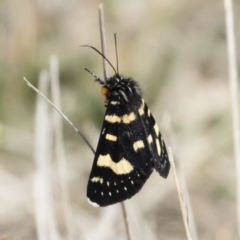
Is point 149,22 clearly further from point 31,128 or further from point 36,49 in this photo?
point 31,128

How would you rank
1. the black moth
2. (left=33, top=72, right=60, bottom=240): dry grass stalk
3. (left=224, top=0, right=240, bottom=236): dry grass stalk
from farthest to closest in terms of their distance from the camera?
(left=33, top=72, right=60, bottom=240): dry grass stalk
(left=224, top=0, right=240, bottom=236): dry grass stalk
the black moth

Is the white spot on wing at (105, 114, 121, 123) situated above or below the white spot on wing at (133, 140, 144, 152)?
above

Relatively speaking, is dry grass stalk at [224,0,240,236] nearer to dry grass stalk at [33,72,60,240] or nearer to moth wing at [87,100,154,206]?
moth wing at [87,100,154,206]

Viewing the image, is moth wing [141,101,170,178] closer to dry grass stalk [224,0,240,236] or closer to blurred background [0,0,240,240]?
dry grass stalk [224,0,240,236]

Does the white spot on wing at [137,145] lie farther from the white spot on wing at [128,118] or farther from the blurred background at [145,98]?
the blurred background at [145,98]

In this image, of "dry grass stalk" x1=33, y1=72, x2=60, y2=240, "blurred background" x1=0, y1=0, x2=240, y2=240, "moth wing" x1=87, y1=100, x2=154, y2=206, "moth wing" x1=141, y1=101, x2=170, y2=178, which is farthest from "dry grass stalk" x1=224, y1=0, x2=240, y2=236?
"dry grass stalk" x1=33, y1=72, x2=60, y2=240

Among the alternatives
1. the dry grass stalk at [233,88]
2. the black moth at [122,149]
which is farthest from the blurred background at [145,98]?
the black moth at [122,149]

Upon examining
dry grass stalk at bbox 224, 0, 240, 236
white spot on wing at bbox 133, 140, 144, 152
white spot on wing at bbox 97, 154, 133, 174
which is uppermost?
dry grass stalk at bbox 224, 0, 240, 236

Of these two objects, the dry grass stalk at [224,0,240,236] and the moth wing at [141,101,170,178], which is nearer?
the moth wing at [141,101,170,178]

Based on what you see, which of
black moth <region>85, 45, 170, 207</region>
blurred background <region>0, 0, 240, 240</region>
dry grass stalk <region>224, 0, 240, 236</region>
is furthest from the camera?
blurred background <region>0, 0, 240, 240</region>
